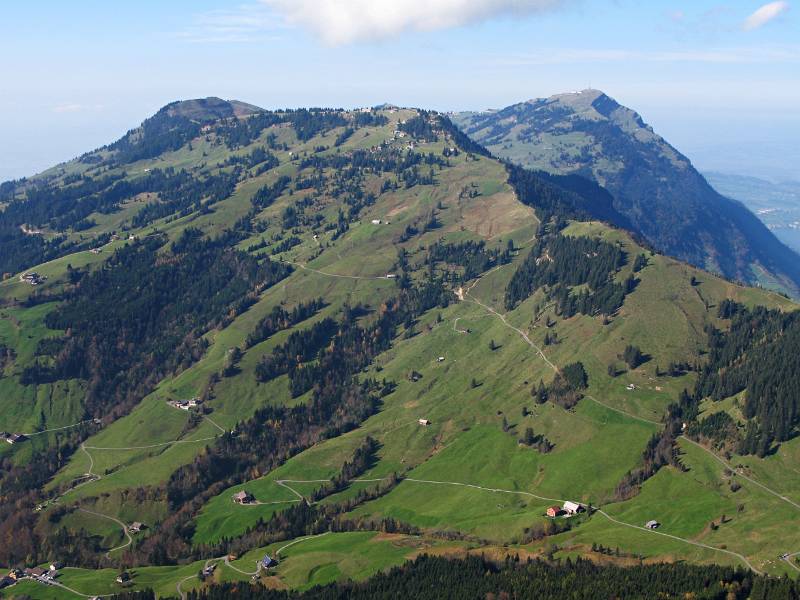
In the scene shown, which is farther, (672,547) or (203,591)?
(203,591)

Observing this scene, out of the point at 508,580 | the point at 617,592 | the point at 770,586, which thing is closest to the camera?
the point at 770,586

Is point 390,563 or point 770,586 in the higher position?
point 770,586

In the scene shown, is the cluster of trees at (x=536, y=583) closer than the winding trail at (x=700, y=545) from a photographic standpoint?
Answer: Yes

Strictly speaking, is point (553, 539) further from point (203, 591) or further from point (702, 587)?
point (203, 591)

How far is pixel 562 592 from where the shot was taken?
16088 centimetres

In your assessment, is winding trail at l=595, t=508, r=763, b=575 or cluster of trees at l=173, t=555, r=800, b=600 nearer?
cluster of trees at l=173, t=555, r=800, b=600

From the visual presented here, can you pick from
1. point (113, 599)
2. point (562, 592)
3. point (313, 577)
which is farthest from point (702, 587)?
point (113, 599)

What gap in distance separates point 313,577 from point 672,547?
9046cm

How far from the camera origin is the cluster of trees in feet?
493

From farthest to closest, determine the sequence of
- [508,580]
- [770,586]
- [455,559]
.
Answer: [455,559]
[508,580]
[770,586]

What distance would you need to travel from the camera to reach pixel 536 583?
16725cm

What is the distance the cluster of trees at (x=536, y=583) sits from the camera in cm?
15025

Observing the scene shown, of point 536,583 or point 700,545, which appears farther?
point 700,545

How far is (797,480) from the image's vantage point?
19950 cm
